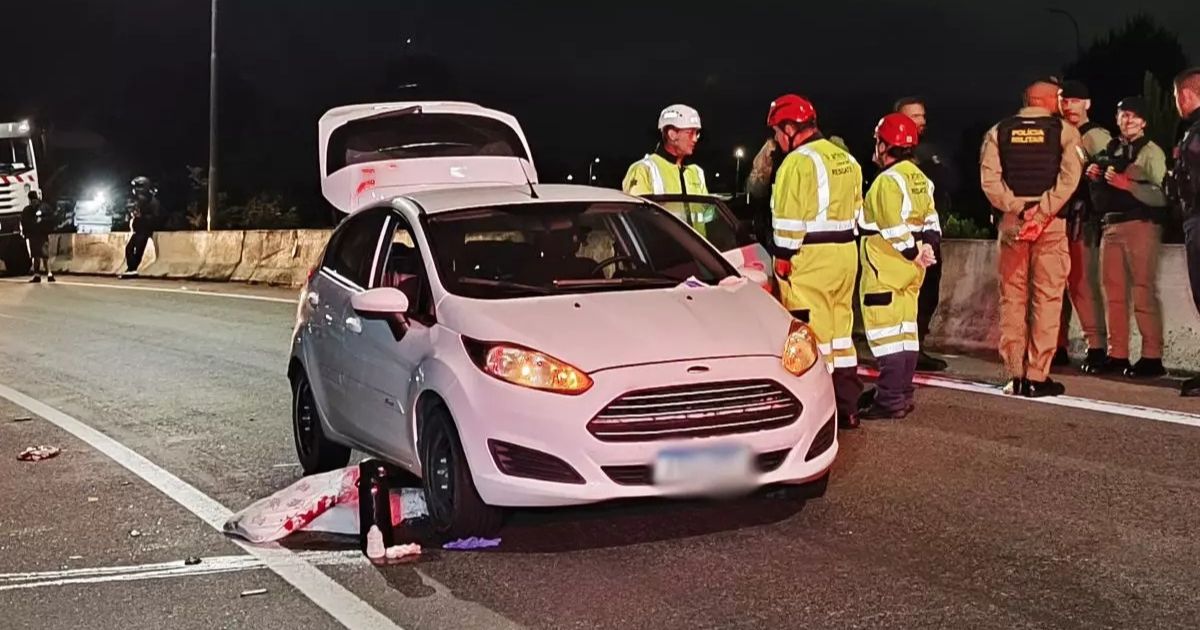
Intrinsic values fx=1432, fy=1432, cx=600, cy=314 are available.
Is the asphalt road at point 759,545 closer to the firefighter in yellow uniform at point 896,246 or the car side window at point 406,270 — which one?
the firefighter in yellow uniform at point 896,246

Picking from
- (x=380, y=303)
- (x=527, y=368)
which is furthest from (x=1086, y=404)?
(x=380, y=303)

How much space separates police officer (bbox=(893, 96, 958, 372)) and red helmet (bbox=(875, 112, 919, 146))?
7.97 feet

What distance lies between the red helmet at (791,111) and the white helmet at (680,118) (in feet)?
4.58

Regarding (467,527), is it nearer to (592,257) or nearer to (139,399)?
(592,257)

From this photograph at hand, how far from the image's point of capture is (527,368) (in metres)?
5.72

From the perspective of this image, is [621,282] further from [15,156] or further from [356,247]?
[15,156]

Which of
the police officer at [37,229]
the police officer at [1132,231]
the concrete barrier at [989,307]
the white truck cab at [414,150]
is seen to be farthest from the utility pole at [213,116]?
the police officer at [1132,231]

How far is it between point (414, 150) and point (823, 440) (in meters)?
6.51

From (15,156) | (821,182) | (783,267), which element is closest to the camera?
(821,182)

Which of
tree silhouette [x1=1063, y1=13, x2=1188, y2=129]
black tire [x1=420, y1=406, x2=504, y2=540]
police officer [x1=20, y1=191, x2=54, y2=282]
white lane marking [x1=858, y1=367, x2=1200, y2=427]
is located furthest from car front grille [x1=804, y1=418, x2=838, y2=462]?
tree silhouette [x1=1063, y1=13, x2=1188, y2=129]

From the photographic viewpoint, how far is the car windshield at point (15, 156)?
103ft

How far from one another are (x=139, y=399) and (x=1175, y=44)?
63.4 m

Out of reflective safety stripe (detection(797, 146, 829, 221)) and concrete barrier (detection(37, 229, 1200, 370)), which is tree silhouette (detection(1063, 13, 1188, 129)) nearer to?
concrete barrier (detection(37, 229, 1200, 370))

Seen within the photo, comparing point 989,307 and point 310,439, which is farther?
point 989,307
